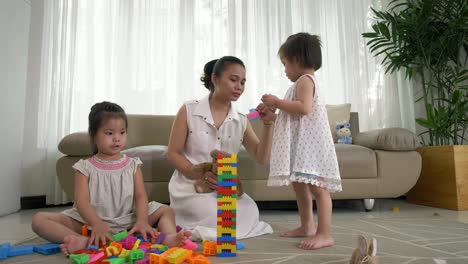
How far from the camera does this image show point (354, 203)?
8.83 ft

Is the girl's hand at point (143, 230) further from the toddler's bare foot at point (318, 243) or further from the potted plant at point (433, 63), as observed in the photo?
the potted plant at point (433, 63)

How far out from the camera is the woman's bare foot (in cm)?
116

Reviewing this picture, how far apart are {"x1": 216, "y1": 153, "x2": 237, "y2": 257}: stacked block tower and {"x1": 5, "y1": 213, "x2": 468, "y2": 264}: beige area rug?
1.9 inches

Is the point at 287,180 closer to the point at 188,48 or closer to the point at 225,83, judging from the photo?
the point at 225,83

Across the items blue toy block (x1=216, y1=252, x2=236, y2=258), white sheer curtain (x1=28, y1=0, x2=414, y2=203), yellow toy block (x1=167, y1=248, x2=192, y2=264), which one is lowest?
blue toy block (x1=216, y1=252, x2=236, y2=258)

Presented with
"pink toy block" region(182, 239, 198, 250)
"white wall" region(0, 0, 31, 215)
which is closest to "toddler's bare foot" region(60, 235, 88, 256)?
"pink toy block" region(182, 239, 198, 250)

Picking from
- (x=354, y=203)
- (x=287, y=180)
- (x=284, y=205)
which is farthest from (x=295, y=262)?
(x=354, y=203)

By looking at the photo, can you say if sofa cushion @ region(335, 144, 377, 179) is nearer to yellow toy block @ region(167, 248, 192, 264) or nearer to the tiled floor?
the tiled floor

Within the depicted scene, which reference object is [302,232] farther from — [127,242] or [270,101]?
[127,242]

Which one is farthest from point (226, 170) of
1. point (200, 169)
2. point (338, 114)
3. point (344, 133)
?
point (338, 114)

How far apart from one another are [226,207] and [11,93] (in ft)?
6.60

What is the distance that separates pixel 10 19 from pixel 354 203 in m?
2.92

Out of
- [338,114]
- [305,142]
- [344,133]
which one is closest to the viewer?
[305,142]

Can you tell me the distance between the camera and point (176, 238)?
46.4 inches
